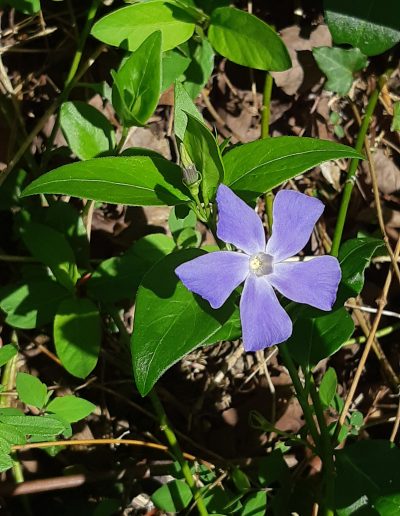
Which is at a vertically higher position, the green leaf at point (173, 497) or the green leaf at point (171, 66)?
the green leaf at point (171, 66)

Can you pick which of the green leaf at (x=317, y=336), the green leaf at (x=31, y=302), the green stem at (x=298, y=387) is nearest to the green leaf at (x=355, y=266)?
the green leaf at (x=317, y=336)

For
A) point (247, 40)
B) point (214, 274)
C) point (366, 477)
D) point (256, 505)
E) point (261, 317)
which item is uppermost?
point (247, 40)

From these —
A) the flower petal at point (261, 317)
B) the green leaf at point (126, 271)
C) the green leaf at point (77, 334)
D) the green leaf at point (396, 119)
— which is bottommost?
the green leaf at point (77, 334)

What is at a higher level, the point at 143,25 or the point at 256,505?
the point at 143,25

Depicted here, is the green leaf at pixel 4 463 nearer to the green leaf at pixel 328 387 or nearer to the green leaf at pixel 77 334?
the green leaf at pixel 77 334

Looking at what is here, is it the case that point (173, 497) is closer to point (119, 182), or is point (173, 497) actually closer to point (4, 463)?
point (4, 463)

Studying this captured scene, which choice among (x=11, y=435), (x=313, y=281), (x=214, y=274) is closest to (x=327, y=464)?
(x=313, y=281)

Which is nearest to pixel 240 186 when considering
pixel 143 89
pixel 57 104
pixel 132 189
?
pixel 132 189
